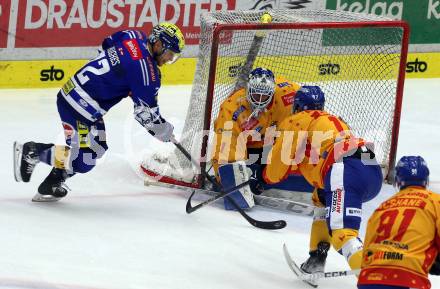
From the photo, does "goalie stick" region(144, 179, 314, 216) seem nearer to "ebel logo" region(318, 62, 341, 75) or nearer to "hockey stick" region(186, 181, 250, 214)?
"hockey stick" region(186, 181, 250, 214)

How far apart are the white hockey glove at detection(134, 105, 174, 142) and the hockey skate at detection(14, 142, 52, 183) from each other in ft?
1.71

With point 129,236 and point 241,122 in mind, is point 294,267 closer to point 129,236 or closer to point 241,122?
point 129,236

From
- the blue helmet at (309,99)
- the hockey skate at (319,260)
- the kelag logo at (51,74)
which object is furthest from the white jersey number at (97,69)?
the kelag logo at (51,74)

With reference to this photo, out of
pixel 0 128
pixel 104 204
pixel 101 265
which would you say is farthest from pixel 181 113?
pixel 101 265

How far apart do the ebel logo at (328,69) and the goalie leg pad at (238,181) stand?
1.20 m

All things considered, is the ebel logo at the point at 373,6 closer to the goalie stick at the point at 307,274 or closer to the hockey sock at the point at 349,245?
the goalie stick at the point at 307,274

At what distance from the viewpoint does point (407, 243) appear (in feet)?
13.7

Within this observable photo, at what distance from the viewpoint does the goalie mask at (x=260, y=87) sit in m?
6.39

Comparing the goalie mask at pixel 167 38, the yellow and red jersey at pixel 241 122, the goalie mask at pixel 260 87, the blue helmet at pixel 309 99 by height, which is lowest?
the yellow and red jersey at pixel 241 122

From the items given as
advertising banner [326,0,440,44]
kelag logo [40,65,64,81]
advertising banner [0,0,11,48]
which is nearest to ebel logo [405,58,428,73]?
advertising banner [326,0,440,44]

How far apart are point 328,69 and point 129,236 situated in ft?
7.09

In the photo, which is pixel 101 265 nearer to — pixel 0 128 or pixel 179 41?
pixel 179 41

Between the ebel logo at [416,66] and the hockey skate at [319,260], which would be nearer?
the hockey skate at [319,260]

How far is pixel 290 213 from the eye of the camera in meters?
6.45
